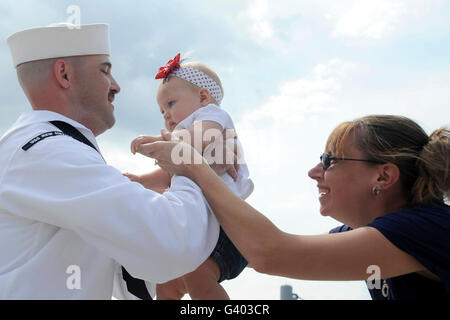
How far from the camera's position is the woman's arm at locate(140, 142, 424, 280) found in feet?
10.4

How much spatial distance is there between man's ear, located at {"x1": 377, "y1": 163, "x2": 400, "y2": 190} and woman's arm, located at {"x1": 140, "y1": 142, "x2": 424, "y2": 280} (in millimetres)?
600

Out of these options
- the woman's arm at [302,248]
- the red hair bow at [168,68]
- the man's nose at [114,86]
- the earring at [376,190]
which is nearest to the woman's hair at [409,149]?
the earring at [376,190]

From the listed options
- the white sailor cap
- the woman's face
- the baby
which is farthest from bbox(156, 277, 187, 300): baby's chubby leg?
the white sailor cap

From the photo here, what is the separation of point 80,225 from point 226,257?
168 cm

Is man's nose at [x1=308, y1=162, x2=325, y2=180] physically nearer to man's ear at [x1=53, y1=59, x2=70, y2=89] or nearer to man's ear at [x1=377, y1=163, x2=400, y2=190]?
man's ear at [x1=377, y1=163, x2=400, y2=190]

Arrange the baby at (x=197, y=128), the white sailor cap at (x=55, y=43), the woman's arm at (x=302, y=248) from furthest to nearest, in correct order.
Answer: the baby at (x=197, y=128) → the white sailor cap at (x=55, y=43) → the woman's arm at (x=302, y=248)

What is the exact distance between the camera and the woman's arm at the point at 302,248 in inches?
125

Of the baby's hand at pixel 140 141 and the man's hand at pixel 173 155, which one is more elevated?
the baby's hand at pixel 140 141

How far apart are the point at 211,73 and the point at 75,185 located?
2741 millimetres

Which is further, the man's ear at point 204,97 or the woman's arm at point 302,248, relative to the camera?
the man's ear at point 204,97

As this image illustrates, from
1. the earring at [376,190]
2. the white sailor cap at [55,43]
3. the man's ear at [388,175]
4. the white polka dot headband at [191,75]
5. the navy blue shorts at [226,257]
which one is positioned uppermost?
the white polka dot headband at [191,75]

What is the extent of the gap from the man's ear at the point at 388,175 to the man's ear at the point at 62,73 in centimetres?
248

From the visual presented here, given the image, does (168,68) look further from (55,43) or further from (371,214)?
(371,214)

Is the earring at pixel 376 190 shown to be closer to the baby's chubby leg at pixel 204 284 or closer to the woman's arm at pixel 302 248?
the woman's arm at pixel 302 248
